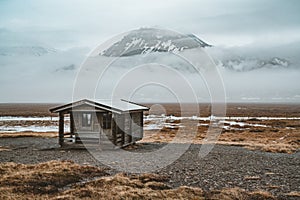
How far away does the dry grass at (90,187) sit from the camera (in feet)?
40.9

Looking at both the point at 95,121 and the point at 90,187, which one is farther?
the point at 95,121

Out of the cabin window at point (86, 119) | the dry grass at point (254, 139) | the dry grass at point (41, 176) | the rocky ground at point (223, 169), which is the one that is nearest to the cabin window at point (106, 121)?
the cabin window at point (86, 119)

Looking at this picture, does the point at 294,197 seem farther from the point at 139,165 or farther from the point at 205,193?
the point at 139,165

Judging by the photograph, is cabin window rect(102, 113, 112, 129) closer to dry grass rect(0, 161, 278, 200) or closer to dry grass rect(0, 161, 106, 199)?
dry grass rect(0, 161, 106, 199)

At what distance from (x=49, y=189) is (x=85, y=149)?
43.8ft

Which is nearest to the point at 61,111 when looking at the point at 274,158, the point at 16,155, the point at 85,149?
the point at 85,149

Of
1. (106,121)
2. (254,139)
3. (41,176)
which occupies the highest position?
(106,121)

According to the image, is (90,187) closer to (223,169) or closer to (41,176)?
Result: (41,176)

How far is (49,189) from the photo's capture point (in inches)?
523

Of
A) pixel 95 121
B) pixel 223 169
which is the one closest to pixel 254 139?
pixel 95 121

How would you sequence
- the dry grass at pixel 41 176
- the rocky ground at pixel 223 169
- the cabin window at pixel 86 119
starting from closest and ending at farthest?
the dry grass at pixel 41 176, the rocky ground at pixel 223 169, the cabin window at pixel 86 119

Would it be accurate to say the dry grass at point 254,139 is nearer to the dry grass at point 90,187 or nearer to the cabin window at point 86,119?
the cabin window at point 86,119

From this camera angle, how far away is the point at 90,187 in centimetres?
1342

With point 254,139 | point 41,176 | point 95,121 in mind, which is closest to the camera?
point 41,176
